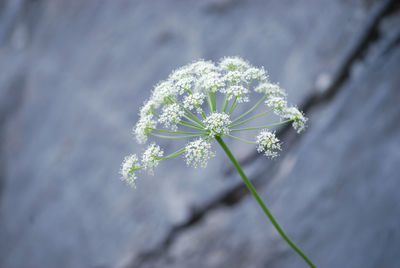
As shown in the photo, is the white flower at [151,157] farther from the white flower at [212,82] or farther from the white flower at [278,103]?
the white flower at [278,103]

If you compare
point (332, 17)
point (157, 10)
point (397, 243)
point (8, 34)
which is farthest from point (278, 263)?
point (8, 34)

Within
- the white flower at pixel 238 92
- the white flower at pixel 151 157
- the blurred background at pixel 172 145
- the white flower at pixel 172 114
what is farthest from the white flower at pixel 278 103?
the blurred background at pixel 172 145

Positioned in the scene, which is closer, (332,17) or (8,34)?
(332,17)

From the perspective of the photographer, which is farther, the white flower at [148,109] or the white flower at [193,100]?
the white flower at [148,109]

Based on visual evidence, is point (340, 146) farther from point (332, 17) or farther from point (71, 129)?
point (71, 129)

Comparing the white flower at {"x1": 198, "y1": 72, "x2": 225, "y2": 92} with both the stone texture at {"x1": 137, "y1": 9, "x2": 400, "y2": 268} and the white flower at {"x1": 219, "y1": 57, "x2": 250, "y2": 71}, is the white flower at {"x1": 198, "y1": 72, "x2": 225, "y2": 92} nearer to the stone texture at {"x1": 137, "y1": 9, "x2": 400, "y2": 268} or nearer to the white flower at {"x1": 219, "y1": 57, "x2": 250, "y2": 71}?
the white flower at {"x1": 219, "y1": 57, "x2": 250, "y2": 71}

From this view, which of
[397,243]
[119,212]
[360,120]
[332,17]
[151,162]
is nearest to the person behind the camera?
[151,162]
